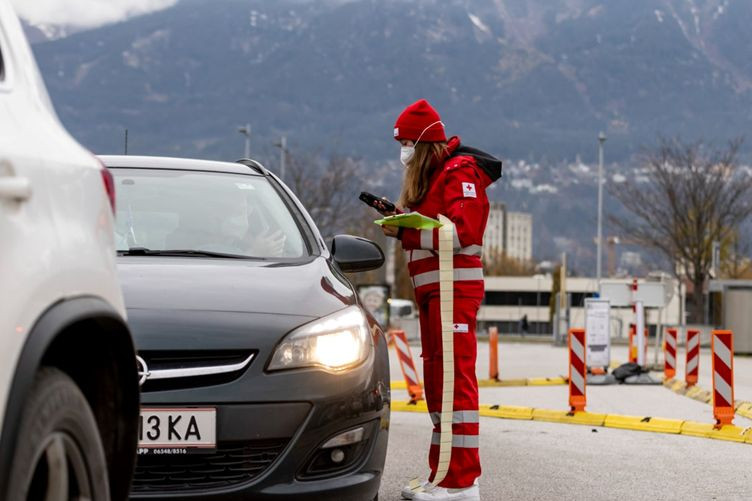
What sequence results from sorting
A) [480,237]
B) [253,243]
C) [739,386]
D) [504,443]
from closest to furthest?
1. [253,243]
2. [480,237]
3. [504,443]
4. [739,386]

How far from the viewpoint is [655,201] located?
55156 millimetres

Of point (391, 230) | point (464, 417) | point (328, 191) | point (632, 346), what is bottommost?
point (632, 346)

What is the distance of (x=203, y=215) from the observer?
6625 millimetres

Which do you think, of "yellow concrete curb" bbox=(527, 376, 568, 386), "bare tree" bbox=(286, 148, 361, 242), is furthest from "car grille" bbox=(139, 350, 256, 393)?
"bare tree" bbox=(286, 148, 361, 242)

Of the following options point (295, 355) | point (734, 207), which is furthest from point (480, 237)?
point (734, 207)

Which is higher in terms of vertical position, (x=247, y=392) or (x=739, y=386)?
(x=247, y=392)

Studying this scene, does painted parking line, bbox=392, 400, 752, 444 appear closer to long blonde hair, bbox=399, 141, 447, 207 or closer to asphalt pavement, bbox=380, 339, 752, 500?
asphalt pavement, bbox=380, 339, 752, 500

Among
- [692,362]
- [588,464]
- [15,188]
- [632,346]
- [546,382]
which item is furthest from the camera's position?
[632,346]

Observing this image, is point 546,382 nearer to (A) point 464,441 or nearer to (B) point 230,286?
(A) point 464,441

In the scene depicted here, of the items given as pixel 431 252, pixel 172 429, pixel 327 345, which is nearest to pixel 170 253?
pixel 327 345

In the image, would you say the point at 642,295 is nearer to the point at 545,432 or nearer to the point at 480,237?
the point at 545,432

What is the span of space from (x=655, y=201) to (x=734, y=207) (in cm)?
296

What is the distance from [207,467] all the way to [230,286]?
2.67 feet

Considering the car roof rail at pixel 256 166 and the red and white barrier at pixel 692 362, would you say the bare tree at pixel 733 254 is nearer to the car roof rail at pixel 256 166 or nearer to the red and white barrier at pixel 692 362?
the red and white barrier at pixel 692 362
